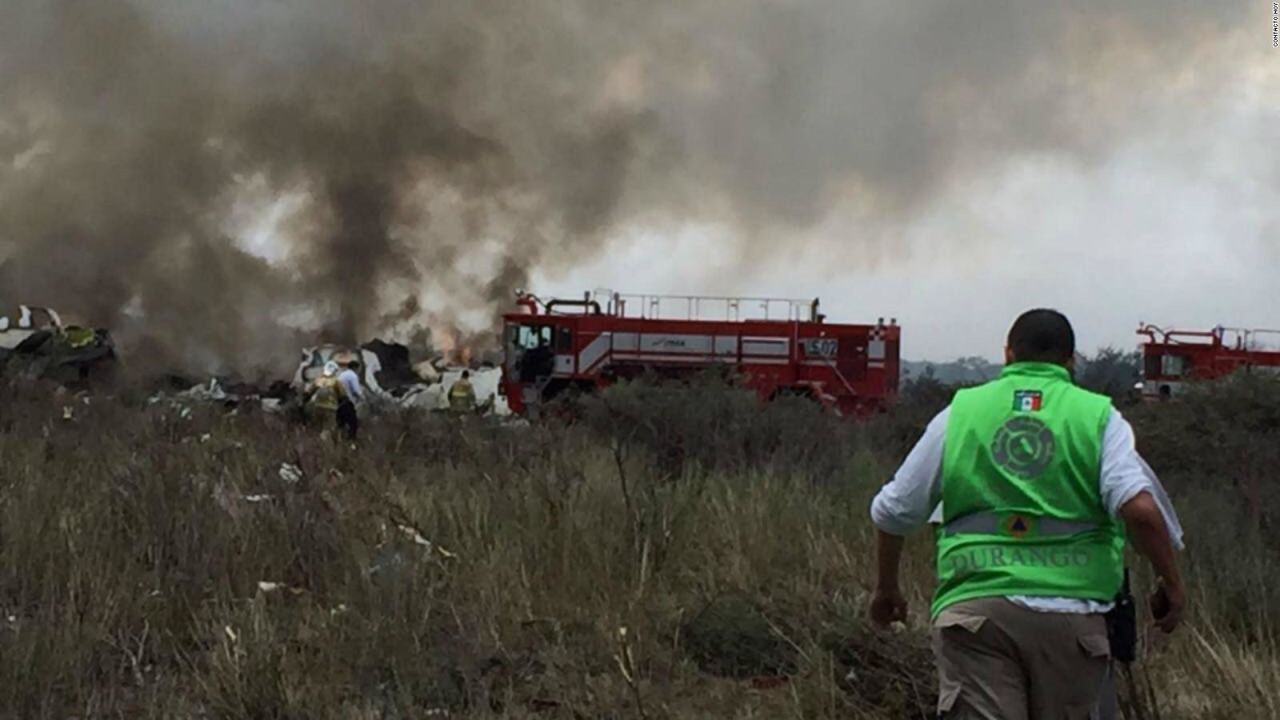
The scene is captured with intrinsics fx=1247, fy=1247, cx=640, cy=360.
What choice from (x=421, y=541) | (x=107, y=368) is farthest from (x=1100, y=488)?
(x=107, y=368)

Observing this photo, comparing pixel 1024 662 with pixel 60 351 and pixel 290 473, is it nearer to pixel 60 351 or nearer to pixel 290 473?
pixel 290 473

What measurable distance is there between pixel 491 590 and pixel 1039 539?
2991 millimetres

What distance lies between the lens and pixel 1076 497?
3.04 meters

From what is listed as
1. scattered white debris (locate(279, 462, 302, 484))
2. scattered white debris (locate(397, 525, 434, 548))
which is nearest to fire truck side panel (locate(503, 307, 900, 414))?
scattered white debris (locate(279, 462, 302, 484))

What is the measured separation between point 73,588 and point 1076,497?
3.83 m

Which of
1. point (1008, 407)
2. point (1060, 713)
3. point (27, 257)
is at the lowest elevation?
point (1060, 713)

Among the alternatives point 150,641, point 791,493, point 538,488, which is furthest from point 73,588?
point 791,493

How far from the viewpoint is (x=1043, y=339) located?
3.21 m

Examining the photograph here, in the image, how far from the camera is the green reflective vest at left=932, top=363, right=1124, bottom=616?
3.04 m

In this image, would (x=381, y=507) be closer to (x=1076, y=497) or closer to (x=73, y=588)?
(x=73, y=588)

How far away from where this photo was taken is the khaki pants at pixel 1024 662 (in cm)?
302

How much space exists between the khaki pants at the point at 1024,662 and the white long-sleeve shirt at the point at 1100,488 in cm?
4

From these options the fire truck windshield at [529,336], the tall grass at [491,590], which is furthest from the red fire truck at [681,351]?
the tall grass at [491,590]

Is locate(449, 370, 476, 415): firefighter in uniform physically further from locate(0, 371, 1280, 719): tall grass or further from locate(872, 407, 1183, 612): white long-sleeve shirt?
locate(872, 407, 1183, 612): white long-sleeve shirt
